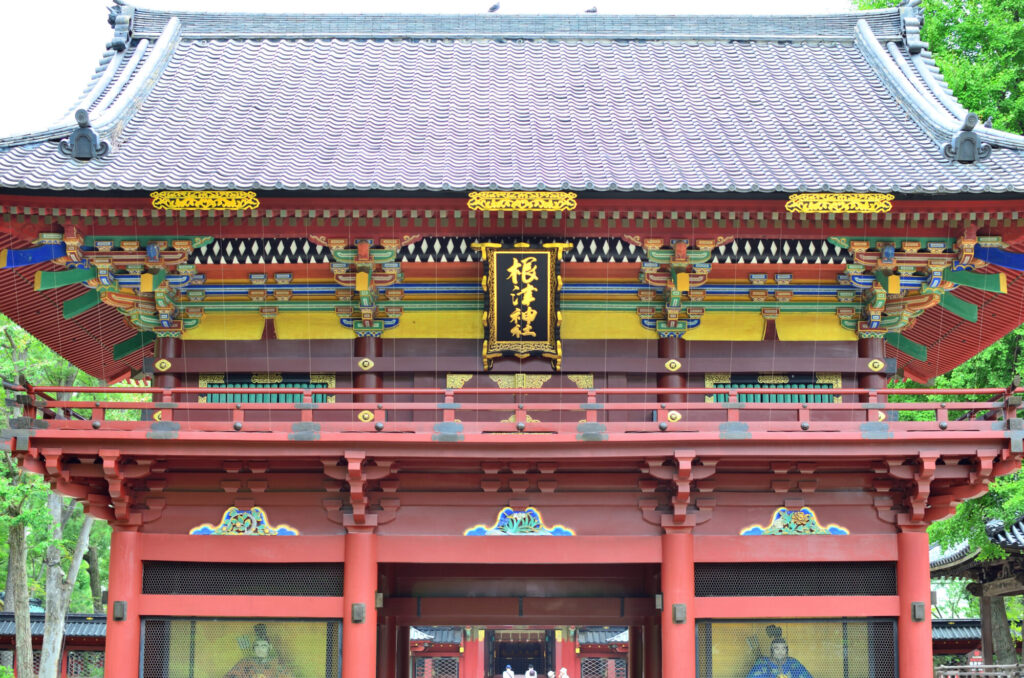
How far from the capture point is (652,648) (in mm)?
15531

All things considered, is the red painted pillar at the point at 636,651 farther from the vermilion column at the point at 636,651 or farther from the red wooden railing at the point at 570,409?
the red wooden railing at the point at 570,409

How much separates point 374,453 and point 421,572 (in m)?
3.65

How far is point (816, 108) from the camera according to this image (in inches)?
689

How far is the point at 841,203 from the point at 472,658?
95.4ft

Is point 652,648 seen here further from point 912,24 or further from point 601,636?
point 601,636

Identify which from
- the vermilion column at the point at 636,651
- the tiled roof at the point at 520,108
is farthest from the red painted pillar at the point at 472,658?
the tiled roof at the point at 520,108

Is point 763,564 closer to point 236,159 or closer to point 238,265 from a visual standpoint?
point 238,265

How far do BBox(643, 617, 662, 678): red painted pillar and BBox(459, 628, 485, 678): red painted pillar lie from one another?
76.4 feet

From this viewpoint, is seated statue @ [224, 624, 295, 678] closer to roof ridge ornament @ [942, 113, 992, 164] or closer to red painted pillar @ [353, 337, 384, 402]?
red painted pillar @ [353, 337, 384, 402]

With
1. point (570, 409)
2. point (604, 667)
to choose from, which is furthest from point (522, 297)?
point (604, 667)

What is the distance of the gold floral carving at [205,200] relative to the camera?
42.6ft

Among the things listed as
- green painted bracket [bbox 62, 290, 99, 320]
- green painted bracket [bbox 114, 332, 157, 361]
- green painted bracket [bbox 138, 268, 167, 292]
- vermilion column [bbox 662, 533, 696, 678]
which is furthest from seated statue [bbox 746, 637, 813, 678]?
green painted bracket [bbox 62, 290, 99, 320]

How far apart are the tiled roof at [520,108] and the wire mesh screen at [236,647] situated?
18.0ft

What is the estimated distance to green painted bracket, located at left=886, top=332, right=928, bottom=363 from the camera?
657 inches
